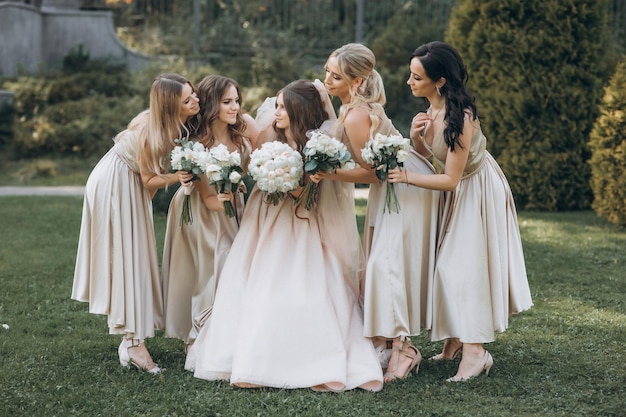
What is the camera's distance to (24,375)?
541 cm

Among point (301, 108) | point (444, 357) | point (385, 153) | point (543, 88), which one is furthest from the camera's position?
point (543, 88)

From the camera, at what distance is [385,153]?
496 centimetres

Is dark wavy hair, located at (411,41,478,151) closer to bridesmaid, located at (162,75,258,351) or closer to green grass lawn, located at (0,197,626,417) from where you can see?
bridesmaid, located at (162,75,258,351)

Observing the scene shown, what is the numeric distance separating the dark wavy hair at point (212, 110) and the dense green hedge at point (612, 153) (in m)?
5.56

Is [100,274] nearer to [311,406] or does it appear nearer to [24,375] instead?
[24,375]

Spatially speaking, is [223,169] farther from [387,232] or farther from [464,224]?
[464,224]

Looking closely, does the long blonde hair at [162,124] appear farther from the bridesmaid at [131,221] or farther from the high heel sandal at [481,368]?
the high heel sandal at [481,368]

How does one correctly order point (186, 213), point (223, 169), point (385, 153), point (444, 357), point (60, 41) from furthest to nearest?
point (60, 41) → point (444, 357) → point (186, 213) → point (223, 169) → point (385, 153)

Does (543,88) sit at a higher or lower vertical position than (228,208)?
higher

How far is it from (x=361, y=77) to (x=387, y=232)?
0.91 meters

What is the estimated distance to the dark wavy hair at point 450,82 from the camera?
5.12 m

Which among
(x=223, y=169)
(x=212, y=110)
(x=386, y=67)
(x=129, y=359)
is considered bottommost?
(x=129, y=359)

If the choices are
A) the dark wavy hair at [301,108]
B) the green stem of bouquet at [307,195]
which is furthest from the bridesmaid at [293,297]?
the green stem of bouquet at [307,195]

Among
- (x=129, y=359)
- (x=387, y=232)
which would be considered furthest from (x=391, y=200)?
(x=129, y=359)
